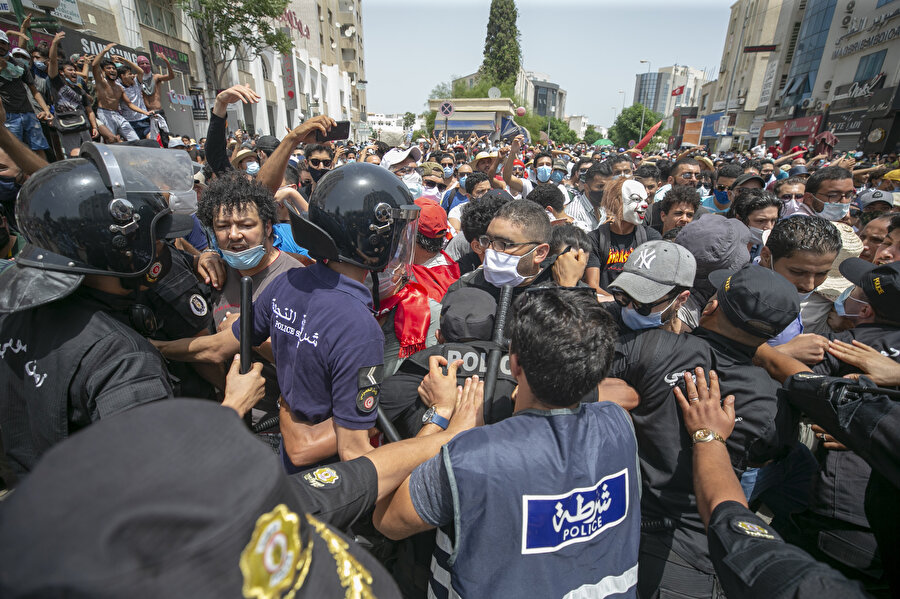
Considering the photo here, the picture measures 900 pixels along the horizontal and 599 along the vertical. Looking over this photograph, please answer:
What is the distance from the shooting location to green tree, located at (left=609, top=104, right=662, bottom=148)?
77.6 metres

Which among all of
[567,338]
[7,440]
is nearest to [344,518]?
[567,338]

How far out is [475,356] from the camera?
1887mm

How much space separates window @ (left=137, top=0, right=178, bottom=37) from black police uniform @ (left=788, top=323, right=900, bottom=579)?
27029 mm

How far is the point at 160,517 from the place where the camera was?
1.67ft

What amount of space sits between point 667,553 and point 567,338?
1282 mm

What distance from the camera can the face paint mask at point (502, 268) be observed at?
265 cm

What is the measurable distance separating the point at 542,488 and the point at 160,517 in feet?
3.43

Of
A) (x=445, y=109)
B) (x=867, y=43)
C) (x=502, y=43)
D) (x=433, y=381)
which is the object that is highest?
(x=502, y=43)

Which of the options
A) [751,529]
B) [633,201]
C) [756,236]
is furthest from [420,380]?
[756,236]

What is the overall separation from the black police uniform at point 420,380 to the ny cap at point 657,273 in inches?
30.3

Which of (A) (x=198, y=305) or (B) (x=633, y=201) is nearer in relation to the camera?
(A) (x=198, y=305)

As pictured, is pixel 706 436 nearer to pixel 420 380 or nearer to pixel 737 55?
pixel 420 380

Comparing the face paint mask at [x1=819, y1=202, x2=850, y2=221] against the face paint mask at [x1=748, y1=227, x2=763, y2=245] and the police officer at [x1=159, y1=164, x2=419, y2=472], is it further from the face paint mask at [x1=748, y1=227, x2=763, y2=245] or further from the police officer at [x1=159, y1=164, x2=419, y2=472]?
the police officer at [x1=159, y1=164, x2=419, y2=472]

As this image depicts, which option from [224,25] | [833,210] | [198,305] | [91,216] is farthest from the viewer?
[224,25]
